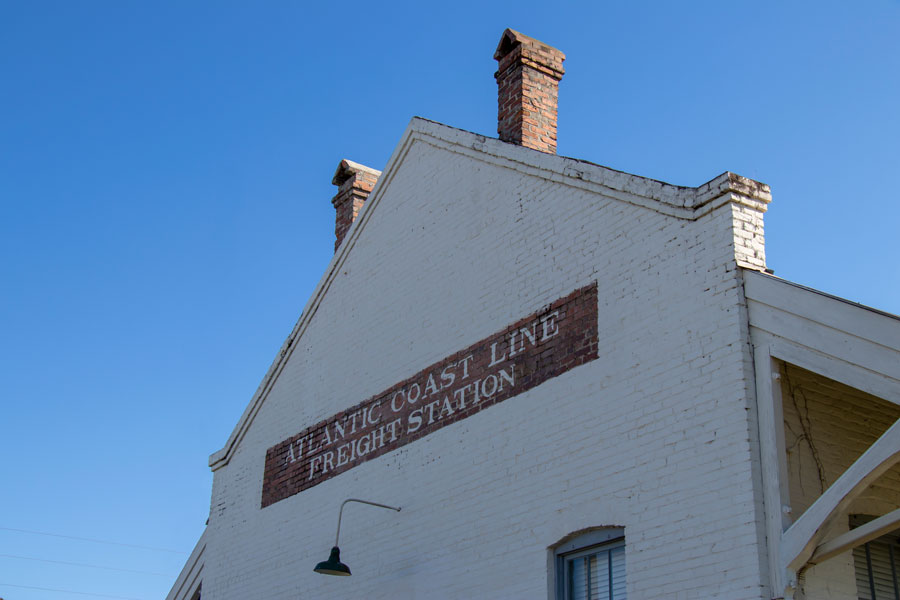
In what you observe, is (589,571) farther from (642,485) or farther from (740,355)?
(740,355)

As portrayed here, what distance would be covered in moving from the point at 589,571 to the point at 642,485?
1.13m

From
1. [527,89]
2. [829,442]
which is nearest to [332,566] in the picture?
[829,442]

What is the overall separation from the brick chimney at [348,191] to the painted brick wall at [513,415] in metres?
2.00

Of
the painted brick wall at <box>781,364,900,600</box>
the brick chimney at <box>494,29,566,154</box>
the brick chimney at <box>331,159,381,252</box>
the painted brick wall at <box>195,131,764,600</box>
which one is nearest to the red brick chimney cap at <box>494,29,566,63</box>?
the brick chimney at <box>494,29,566,154</box>

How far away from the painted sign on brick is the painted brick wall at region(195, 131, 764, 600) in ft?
0.50

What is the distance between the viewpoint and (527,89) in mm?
13570

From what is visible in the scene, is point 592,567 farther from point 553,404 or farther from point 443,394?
point 443,394

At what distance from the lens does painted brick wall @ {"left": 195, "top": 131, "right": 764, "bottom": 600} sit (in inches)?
343

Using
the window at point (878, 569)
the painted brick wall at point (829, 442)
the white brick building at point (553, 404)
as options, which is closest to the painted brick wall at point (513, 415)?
the white brick building at point (553, 404)

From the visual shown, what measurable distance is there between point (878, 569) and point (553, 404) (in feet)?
10.8

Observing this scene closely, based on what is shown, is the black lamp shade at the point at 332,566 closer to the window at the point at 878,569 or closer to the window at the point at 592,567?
the window at the point at 592,567

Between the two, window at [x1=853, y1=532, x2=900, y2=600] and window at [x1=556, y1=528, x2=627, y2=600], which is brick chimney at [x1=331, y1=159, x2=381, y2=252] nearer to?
window at [x1=556, y1=528, x2=627, y2=600]

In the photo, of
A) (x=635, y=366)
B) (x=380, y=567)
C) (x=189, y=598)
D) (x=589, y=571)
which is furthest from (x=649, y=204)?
(x=189, y=598)

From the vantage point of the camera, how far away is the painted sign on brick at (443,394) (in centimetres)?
1057
